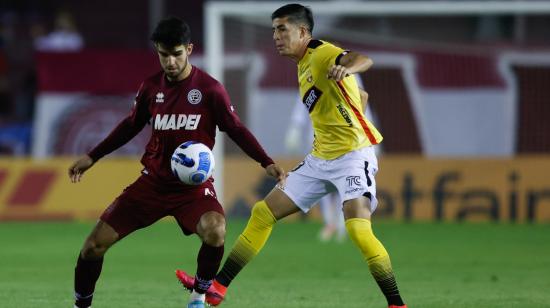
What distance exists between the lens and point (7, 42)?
75.3ft

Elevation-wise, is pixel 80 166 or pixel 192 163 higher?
pixel 192 163

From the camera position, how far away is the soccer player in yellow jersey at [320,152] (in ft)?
29.3

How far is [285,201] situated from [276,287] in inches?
65.6

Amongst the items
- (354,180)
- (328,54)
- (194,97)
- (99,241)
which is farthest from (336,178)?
(99,241)

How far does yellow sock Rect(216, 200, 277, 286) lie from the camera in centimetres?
922

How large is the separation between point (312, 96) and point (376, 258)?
1.34m

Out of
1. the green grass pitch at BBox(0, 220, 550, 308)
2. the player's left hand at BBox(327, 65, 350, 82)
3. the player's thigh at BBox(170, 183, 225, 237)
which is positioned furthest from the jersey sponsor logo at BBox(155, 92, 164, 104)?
the green grass pitch at BBox(0, 220, 550, 308)

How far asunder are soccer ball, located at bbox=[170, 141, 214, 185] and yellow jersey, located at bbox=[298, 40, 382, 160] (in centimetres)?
111

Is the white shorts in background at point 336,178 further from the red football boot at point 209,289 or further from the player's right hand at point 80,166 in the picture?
the player's right hand at point 80,166

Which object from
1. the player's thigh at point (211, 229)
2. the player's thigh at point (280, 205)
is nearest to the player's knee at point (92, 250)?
the player's thigh at point (211, 229)

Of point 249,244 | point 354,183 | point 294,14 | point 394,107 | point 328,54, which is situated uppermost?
point 294,14

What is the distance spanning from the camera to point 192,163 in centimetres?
824

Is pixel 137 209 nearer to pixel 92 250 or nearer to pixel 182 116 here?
pixel 92 250

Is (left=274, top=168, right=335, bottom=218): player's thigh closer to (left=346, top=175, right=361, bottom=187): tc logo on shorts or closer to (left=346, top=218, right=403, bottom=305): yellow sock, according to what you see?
(left=346, top=175, right=361, bottom=187): tc logo on shorts
